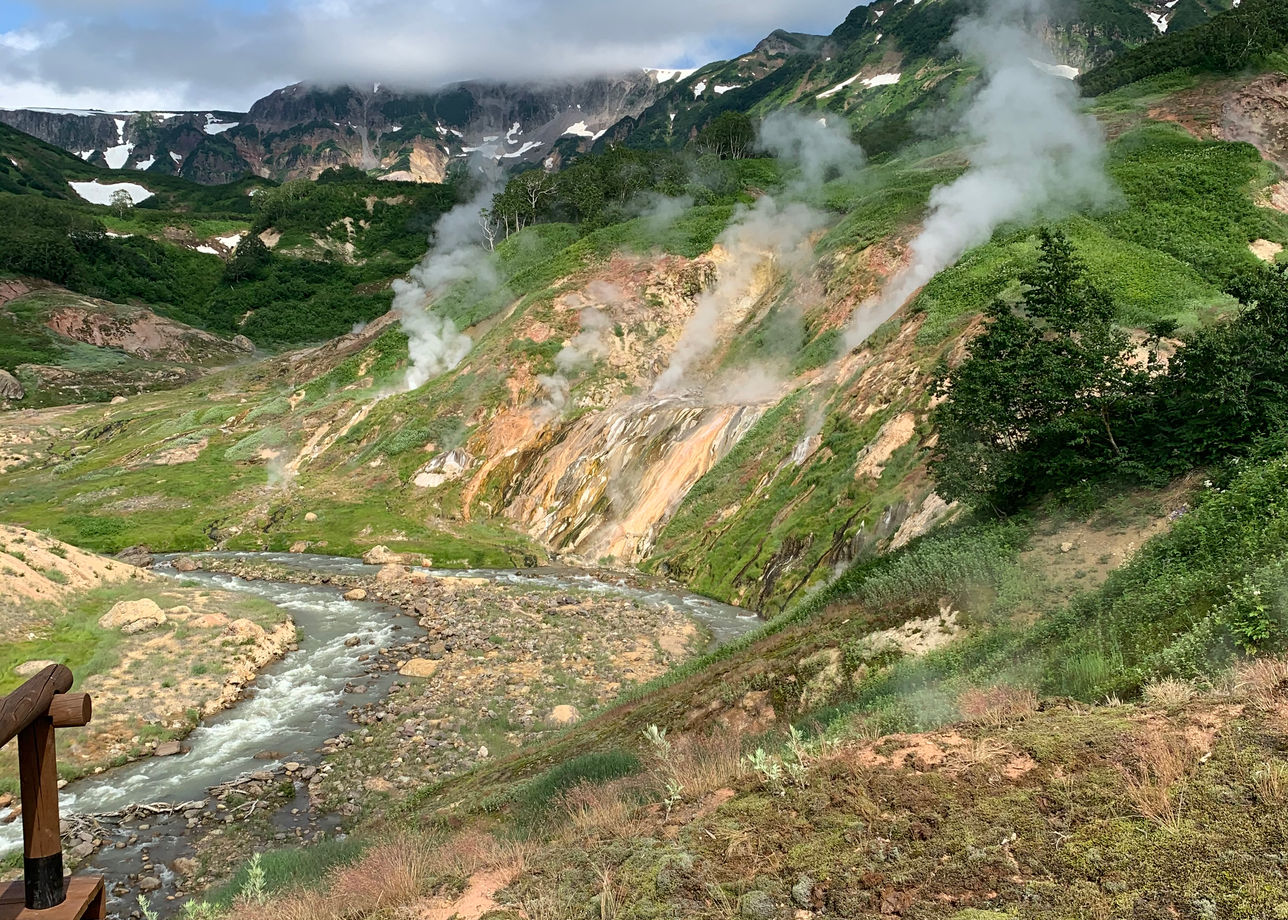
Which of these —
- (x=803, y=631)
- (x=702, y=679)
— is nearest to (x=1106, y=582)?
(x=803, y=631)

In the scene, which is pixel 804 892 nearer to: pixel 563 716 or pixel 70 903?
pixel 70 903

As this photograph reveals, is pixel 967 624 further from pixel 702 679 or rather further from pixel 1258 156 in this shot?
pixel 1258 156

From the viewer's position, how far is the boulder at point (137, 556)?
42219 millimetres

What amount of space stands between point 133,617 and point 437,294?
183ft

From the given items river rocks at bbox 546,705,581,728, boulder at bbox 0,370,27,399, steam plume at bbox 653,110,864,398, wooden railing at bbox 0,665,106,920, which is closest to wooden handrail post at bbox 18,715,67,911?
wooden railing at bbox 0,665,106,920

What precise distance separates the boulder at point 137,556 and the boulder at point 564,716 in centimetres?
3191

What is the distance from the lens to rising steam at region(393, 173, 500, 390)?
210ft

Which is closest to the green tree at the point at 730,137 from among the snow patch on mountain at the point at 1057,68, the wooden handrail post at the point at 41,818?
the snow patch on mountain at the point at 1057,68

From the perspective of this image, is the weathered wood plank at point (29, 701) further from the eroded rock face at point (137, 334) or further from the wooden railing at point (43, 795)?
the eroded rock face at point (137, 334)

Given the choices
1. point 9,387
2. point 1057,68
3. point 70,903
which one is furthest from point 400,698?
point 1057,68

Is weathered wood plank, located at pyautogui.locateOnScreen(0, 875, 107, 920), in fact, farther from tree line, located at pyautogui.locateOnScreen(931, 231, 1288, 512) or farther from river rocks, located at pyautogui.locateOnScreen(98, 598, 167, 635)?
river rocks, located at pyautogui.locateOnScreen(98, 598, 167, 635)

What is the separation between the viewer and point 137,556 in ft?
144

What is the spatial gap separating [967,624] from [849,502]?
55.6 feet

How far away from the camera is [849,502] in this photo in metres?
29.8
